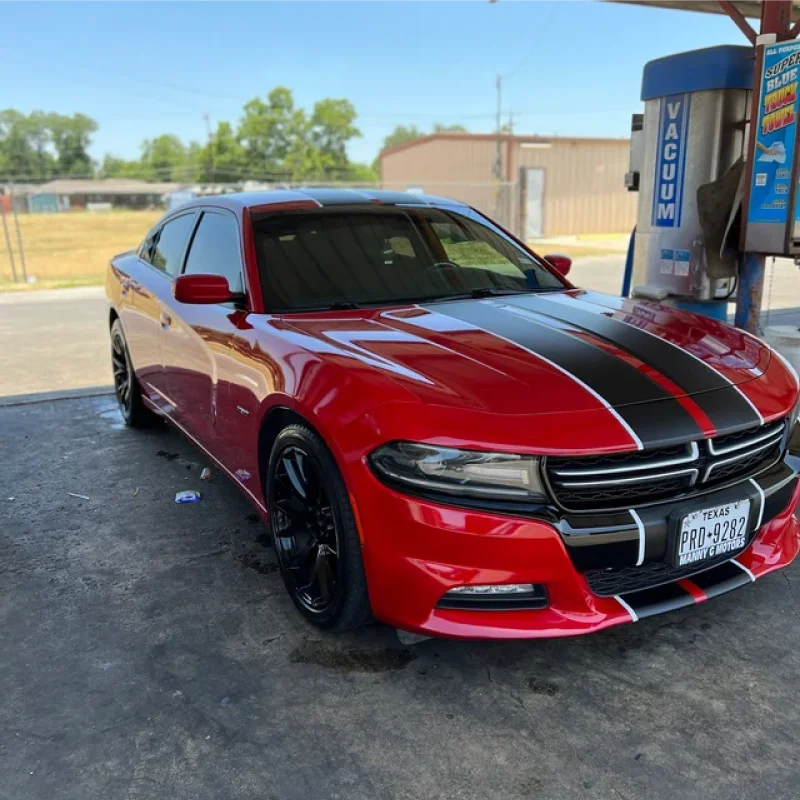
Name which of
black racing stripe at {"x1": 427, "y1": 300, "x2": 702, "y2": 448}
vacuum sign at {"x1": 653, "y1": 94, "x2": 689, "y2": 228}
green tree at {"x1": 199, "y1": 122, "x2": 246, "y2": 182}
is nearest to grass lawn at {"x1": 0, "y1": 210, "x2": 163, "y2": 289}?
vacuum sign at {"x1": 653, "y1": 94, "x2": 689, "y2": 228}

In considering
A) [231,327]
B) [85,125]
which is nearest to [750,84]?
[231,327]

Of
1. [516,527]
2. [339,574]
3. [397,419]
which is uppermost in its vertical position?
[397,419]

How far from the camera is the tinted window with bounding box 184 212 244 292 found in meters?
3.42

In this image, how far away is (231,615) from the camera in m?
2.87

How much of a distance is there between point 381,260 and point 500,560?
5.73ft

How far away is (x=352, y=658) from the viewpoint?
259 cm

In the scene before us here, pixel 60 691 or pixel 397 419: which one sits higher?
pixel 397 419

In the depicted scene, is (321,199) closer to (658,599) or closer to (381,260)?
(381,260)

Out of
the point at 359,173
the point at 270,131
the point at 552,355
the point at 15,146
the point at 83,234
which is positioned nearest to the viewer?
the point at 552,355

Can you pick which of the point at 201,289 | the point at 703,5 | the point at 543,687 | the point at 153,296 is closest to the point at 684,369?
the point at 543,687

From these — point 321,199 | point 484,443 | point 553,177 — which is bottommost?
point 484,443

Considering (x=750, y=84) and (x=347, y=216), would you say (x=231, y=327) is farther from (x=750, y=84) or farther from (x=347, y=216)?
(x=750, y=84)

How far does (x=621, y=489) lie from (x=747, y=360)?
2.91 feet

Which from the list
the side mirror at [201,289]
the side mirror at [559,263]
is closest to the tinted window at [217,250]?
the side mirror at [201,289]
